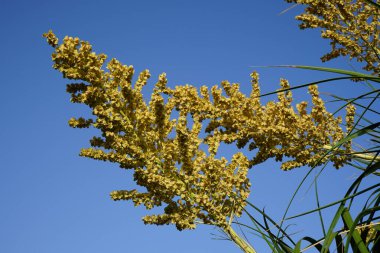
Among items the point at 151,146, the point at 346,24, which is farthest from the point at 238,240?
the point at 346,24

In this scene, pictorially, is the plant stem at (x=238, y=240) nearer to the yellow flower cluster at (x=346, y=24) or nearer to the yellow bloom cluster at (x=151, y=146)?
the yellow bloom cluster at (x=151, y=146)

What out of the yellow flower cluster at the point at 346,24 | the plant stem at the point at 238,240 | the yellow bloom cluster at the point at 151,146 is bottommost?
the plant stem at the point at 238,240

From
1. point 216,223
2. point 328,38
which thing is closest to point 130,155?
point 216,223

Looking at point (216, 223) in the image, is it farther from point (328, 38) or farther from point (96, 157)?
point (328, 38)

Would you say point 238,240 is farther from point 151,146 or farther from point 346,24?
point 346,24

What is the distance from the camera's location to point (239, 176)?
694cm

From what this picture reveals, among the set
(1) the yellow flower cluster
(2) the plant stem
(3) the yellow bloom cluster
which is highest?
(1) the yellow flower cluster

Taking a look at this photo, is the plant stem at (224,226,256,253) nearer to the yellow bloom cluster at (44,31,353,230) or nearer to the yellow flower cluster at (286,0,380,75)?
the yellow bloom cluster at (44,31,353,230)

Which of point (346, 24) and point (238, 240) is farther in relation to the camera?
point (346, 24)

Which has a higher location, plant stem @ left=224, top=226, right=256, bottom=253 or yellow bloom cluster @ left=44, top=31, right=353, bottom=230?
yellow bloom cluster @ left=44, top=31, right=353, bottom=230

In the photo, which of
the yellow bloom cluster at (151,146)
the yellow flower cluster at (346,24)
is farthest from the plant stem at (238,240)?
the yellow flower cluster at (346,24)

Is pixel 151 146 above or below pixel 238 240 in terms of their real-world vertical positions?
above

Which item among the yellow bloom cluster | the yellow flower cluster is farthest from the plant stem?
the yellow flower cluster

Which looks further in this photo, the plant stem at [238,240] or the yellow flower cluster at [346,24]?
the yellow flower cluster at [346,24]
